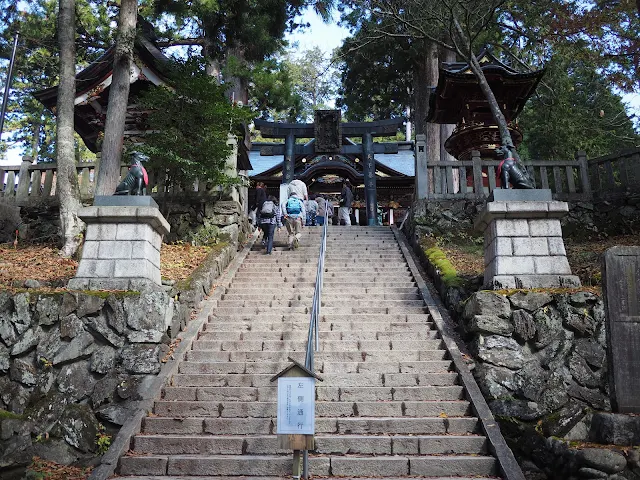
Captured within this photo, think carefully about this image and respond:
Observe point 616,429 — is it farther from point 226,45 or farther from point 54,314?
point 226,45

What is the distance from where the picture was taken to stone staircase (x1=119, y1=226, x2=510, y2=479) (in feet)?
16.8

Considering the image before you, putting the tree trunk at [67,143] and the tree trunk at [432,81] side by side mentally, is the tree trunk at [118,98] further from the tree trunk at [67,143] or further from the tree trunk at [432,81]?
the tree trunk at [432,81]

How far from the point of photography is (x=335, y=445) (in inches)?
212

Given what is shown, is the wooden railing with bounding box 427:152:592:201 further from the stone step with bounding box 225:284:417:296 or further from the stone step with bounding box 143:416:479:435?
the stone step with bounding box 143:416:479:435

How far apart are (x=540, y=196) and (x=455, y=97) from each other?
7946 mm

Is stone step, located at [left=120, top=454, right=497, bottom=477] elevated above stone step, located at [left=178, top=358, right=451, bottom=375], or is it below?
below

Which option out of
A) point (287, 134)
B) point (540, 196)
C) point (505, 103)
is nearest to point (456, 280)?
point (540, 196)

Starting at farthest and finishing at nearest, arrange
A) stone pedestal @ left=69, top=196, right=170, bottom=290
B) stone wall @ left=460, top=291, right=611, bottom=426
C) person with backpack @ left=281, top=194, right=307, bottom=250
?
person with backpack @ left=281, top=194, right=307, bottom=250
stone pedestal @ left=69, top=196, right=170, bottom=290
stone wall @ left=460, top=291, right=611, bottom=426

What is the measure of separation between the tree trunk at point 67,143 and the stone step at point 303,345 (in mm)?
4520

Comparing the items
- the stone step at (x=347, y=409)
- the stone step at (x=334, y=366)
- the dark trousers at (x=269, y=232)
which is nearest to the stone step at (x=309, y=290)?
the dark trousers at (x=269, y=232)

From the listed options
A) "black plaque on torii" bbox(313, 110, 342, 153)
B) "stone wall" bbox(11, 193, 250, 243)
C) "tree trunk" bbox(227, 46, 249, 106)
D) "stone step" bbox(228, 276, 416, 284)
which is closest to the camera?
"stone step" bbox(228, 276, 416, 284)

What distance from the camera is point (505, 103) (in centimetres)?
1486

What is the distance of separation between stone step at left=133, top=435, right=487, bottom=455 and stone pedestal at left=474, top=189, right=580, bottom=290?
8.26ft

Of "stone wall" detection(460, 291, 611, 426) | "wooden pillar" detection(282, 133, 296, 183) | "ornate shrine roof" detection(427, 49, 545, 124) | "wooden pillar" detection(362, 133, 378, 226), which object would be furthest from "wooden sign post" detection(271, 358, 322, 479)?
"wooden pillar" detection(282, 133, 296, 183)
